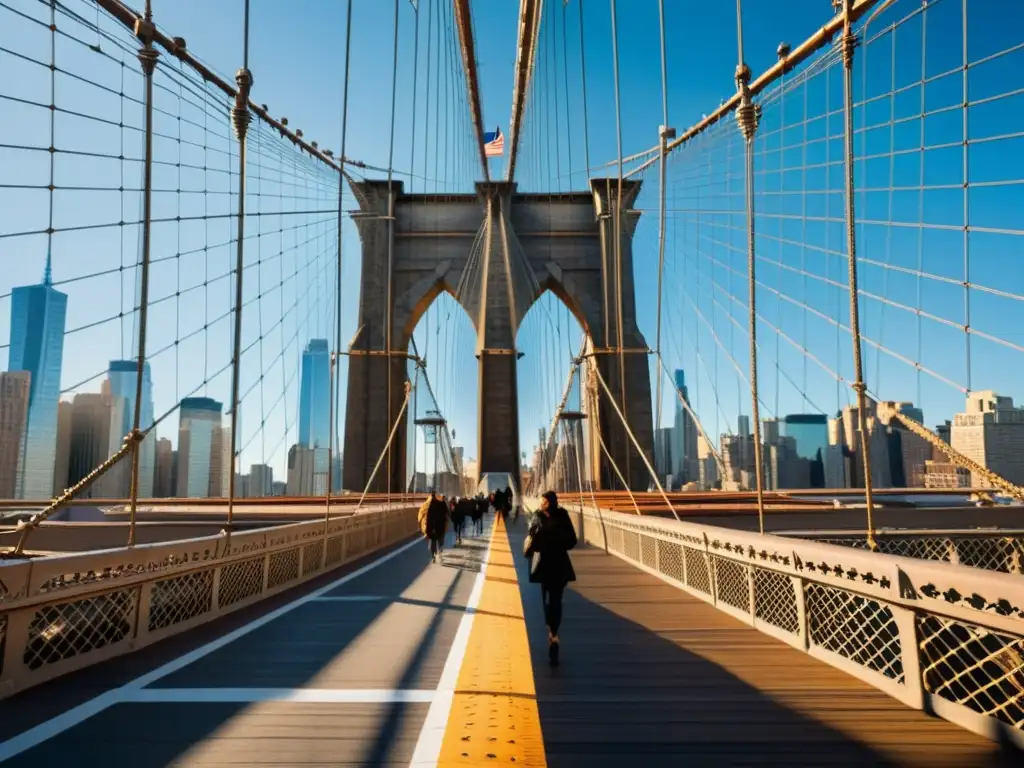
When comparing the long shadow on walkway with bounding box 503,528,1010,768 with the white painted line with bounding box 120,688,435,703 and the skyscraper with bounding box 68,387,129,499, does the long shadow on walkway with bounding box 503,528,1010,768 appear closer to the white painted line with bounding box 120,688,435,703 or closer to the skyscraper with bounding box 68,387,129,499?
the white painted line with bounding box 120,688,435,703

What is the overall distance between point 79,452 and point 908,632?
15812mm

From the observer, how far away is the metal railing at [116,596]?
12.3ft

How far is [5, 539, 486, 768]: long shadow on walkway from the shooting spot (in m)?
2.92

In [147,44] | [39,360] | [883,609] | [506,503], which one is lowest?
[506,503]

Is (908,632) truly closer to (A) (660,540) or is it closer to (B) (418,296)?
(A) (660,540)

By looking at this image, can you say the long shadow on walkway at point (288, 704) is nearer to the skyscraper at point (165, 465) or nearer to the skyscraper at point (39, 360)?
the skyscraper at point (39, 360)

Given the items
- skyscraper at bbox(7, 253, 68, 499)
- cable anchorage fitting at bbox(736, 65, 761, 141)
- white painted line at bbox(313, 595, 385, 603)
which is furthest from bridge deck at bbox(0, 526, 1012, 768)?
skyscraper at bbox(7, 253, 68, 499)

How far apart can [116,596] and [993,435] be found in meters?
16.0

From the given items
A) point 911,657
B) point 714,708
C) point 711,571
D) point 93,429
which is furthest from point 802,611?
point 93,429

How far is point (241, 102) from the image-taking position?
7688mm

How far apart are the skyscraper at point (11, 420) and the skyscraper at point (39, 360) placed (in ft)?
0.89

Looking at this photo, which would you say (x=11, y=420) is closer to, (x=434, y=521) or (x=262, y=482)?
(x=434, y=521)

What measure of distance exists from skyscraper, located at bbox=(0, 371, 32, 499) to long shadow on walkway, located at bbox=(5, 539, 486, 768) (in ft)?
27.2

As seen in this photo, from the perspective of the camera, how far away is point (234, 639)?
528cm
